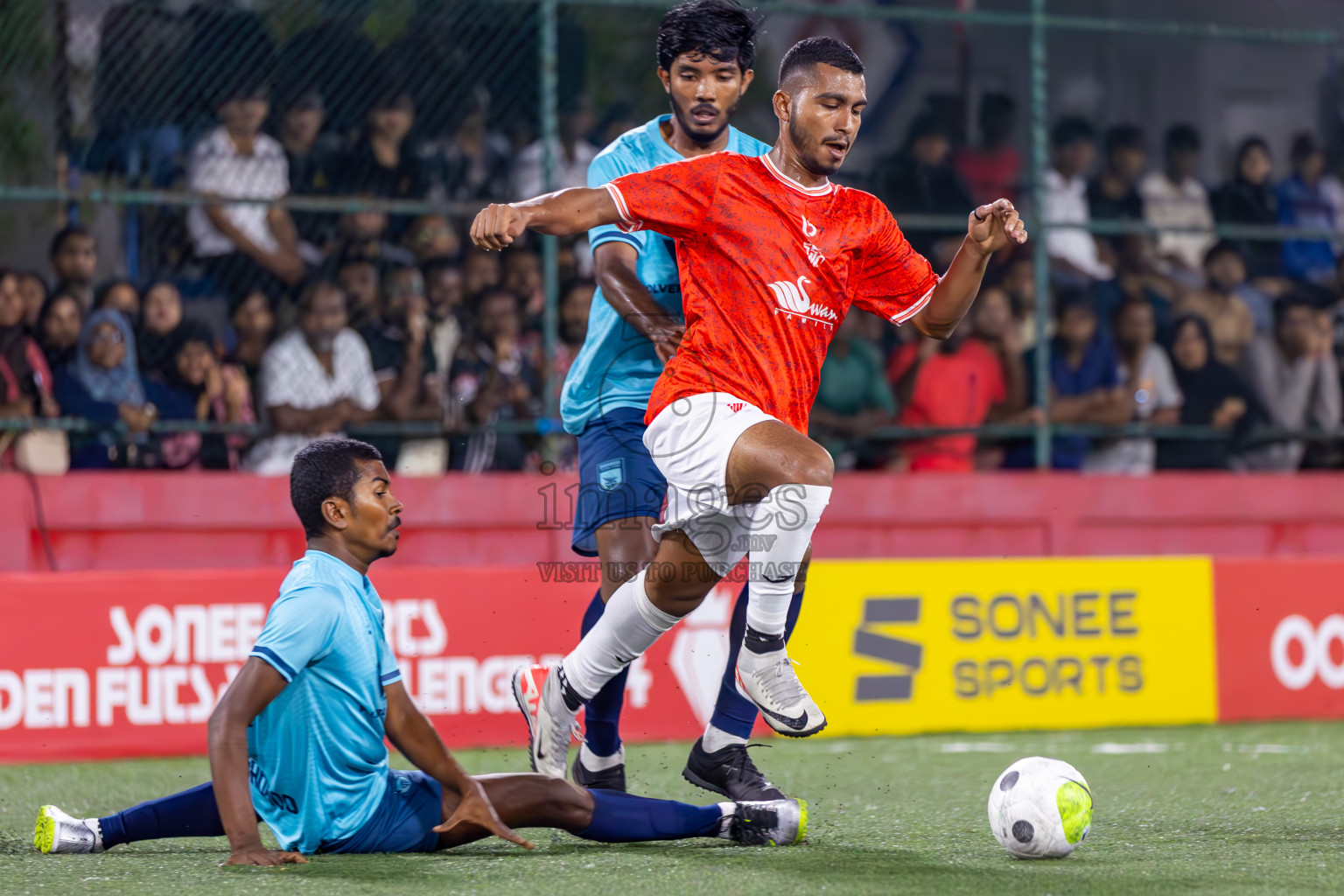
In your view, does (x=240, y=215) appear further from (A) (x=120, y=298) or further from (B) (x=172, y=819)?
(B) (x=172, y=819)

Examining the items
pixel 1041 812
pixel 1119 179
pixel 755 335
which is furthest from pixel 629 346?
pixel 1119 179

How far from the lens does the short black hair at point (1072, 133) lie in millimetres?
10297

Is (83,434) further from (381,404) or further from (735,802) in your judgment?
(735,802)

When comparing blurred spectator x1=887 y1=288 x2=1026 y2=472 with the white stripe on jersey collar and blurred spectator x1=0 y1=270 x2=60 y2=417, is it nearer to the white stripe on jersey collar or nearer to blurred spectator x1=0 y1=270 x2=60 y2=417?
blurred spectator x1=0 y1=270 x2=60 y2=417

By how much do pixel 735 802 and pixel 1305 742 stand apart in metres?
3.81

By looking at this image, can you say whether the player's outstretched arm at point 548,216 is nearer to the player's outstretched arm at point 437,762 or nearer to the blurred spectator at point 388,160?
the player's outstretched arm at point 437,762

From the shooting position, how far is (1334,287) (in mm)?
10039

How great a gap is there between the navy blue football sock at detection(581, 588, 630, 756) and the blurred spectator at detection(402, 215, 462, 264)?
155 inches

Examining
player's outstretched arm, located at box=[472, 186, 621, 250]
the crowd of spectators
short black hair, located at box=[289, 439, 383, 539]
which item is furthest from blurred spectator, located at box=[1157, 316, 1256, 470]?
short black hair, located at box=[289, 439, 383, 539]

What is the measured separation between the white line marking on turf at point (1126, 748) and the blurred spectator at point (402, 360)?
133 inches

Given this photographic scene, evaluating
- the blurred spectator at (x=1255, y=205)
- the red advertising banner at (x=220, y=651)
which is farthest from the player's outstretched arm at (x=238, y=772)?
the blurred spectator at (x=1255, y=205)

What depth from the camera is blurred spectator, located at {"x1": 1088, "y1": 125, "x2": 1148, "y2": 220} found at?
10.2 meters

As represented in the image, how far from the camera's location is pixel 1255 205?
33.4 feet

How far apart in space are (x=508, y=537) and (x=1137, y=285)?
14.1 feet
